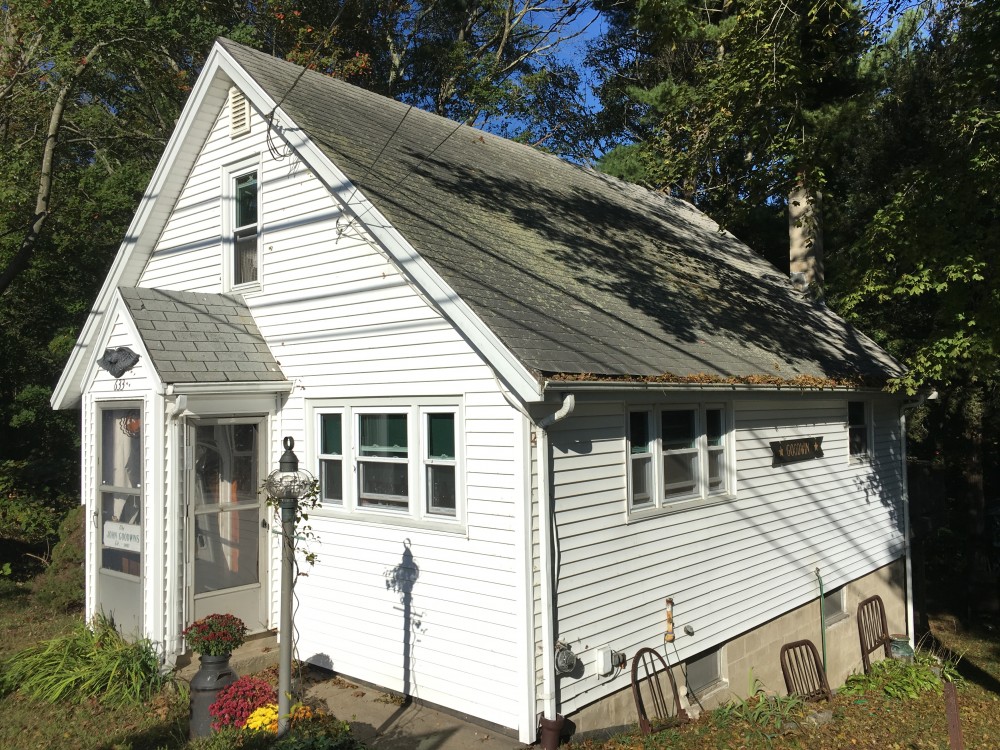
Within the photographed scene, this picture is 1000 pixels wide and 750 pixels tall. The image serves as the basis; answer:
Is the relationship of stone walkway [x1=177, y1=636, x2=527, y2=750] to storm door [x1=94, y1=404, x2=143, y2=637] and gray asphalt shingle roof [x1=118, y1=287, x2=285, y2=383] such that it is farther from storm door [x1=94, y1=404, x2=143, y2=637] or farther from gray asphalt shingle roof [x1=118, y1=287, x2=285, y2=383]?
gray asphalt shingle roof [x1=118, y1=287, x2=285, y2=383]

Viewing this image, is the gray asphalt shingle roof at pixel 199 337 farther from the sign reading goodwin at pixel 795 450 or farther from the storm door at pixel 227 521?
the sign reading goodwin at pixel 795 450

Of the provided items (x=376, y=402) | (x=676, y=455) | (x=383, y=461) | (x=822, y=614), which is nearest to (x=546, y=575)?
(x=383, y=461)

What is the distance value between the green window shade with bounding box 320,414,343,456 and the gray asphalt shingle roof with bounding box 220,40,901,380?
235 centimetres

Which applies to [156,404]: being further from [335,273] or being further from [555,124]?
[555,124]

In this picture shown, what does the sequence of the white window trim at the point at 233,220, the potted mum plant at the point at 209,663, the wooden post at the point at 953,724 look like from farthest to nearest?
the white window trim at the point at 233,220 < the potted mum plant at the point at 209,663 < the wooden post at the point at 953,724

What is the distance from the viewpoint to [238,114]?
1016 centimetres

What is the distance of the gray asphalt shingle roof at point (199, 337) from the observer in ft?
27.8

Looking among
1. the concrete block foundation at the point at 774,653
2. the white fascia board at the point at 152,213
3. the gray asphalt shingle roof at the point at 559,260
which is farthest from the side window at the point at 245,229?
the concrete block foundation at the point at 774,653

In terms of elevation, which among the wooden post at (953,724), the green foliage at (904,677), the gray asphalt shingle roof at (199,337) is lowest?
the green foliage at (904,677)

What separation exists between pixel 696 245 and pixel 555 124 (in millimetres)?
15718

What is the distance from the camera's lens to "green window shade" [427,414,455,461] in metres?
7.72

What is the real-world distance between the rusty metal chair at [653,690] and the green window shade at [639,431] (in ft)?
6.53

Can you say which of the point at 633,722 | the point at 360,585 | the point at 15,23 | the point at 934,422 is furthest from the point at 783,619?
the point at 15,23

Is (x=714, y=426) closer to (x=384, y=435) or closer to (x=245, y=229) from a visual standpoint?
(x=384, y=435)
